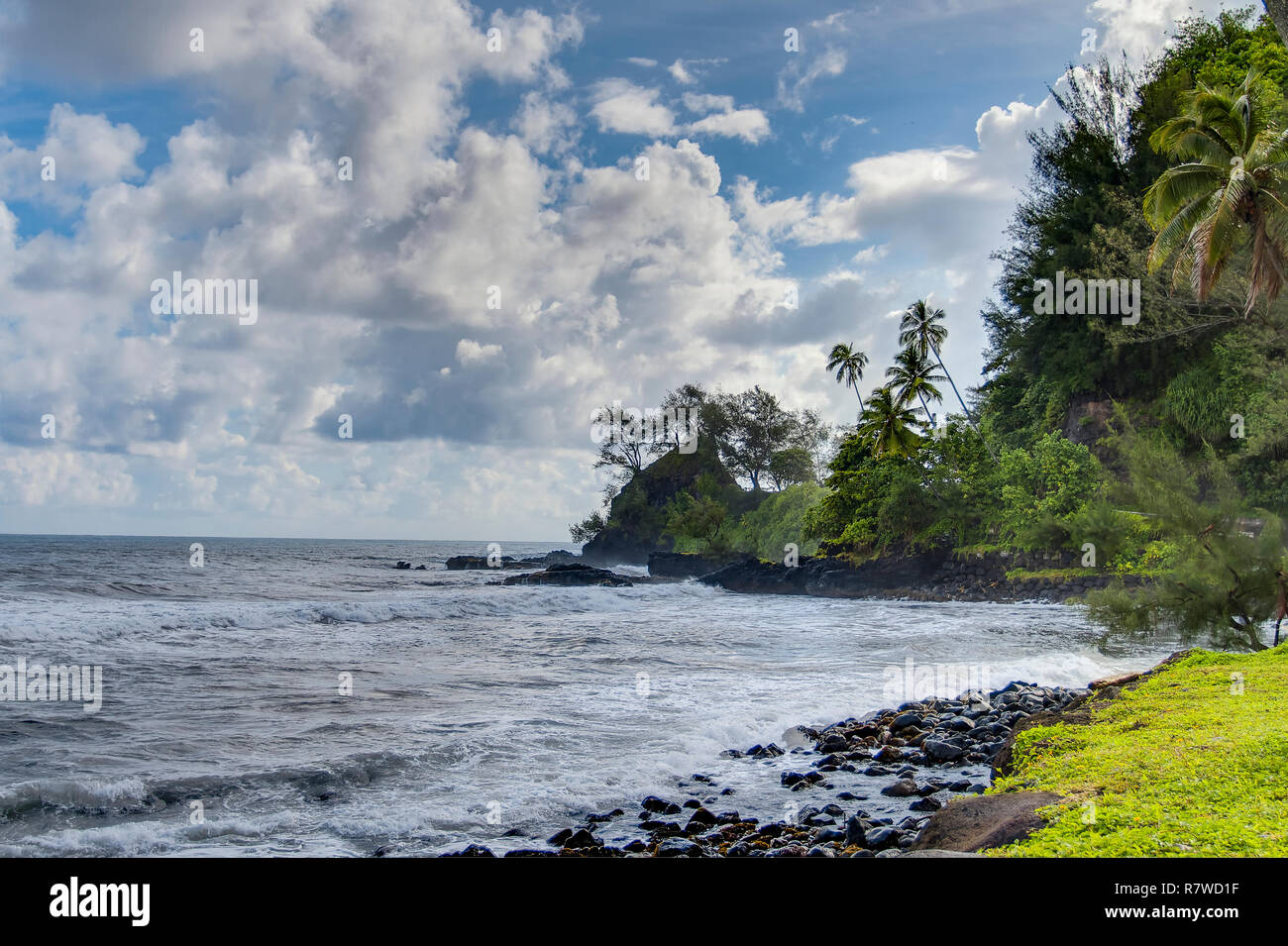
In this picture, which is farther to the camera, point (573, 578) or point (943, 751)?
point (573, 578)

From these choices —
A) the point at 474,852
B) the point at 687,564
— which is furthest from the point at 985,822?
the point at 687,564

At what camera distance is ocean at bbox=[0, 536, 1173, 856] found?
733cm

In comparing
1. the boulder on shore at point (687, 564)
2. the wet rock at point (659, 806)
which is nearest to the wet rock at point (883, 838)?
the wet rock at point (659, 806)

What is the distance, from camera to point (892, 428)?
135 ft

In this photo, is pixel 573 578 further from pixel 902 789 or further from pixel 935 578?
pixel 902 789

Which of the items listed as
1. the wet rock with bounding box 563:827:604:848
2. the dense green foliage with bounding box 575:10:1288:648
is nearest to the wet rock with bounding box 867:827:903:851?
the wet rock with bounding box 563:827:604:848

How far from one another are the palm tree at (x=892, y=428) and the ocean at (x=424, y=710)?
1415 centimetres

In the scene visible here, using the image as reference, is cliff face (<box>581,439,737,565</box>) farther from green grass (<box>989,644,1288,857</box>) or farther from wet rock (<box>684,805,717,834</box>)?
wet rock (<box>684,805,717,834</box>)

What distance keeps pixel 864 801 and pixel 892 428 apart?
1417 inches

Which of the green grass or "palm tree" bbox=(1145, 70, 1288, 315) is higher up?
"palm tree" bbox=(1145, 70, 1288, 315)

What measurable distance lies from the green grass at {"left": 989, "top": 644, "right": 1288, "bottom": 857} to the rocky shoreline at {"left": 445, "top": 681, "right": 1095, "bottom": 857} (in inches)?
14.2
